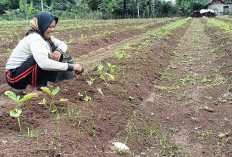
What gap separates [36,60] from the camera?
12.4ft

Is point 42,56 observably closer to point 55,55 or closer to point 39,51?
point 39,51

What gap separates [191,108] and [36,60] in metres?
2.26

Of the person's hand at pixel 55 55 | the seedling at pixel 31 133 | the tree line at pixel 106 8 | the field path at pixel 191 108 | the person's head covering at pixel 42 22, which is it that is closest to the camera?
the seedling at pixel 31 133

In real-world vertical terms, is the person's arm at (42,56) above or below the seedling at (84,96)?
above

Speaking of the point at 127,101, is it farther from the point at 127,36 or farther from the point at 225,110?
the point at 127,36

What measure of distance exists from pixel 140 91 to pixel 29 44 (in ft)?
6.18

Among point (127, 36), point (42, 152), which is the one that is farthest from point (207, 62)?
point (127, 36)

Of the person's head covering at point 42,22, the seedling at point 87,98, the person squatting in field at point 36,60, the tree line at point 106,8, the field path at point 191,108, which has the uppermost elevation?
the tree line at point 106,8

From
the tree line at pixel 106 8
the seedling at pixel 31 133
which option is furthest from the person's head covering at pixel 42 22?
the tree line at pixel 106 8

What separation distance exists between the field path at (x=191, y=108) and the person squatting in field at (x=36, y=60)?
1.44m

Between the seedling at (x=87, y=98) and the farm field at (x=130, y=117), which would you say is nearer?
the farm field at (x=130, y=117)

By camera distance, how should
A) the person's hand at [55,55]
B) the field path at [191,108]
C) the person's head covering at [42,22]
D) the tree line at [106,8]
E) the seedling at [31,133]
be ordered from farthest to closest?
the tree line at [106,8], the person's hand at [55,55], the person's head covering at [42,22], the field path at [191,108], the seedling at [31,133]

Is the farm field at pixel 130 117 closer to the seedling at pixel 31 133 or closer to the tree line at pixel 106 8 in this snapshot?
the seedling at pixel 31 133

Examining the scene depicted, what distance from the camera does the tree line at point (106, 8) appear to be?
126ft
